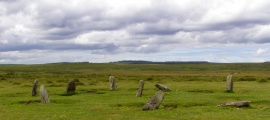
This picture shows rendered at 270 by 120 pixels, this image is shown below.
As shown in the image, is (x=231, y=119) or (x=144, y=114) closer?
(x=231, y=119)

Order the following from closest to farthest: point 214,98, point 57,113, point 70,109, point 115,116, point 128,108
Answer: point 115,116, point 57,113, point 70,109, point 128,108, point 214,98

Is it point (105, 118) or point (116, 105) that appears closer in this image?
point (105, 118)

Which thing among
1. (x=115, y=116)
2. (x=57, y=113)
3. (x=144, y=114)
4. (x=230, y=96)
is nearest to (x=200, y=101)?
(x=230, y=96)

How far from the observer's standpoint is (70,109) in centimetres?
2703

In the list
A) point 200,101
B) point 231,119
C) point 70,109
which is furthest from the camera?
point 200,101

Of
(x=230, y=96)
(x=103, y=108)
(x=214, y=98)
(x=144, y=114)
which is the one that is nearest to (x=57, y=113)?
(x=103, y=108)

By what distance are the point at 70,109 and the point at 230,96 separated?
16955 mm

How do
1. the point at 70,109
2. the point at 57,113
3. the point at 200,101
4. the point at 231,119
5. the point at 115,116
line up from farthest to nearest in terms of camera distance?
1. the point at 200,101
2. the point at 70,109
3. the point at 57,113
4. the point at 115,116
5. the point at 231,119

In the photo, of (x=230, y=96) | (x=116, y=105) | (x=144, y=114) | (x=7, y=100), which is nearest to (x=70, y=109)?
(x=116, y=105)

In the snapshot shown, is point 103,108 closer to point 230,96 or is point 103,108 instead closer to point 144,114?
point 144,114

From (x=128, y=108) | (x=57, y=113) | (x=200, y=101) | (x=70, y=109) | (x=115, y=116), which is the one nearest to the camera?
(x=115, y=116)

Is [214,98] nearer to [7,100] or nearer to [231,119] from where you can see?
[231,119]

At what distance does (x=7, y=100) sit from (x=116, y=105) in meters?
12.1

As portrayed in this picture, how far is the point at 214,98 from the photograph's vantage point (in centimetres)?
3403
